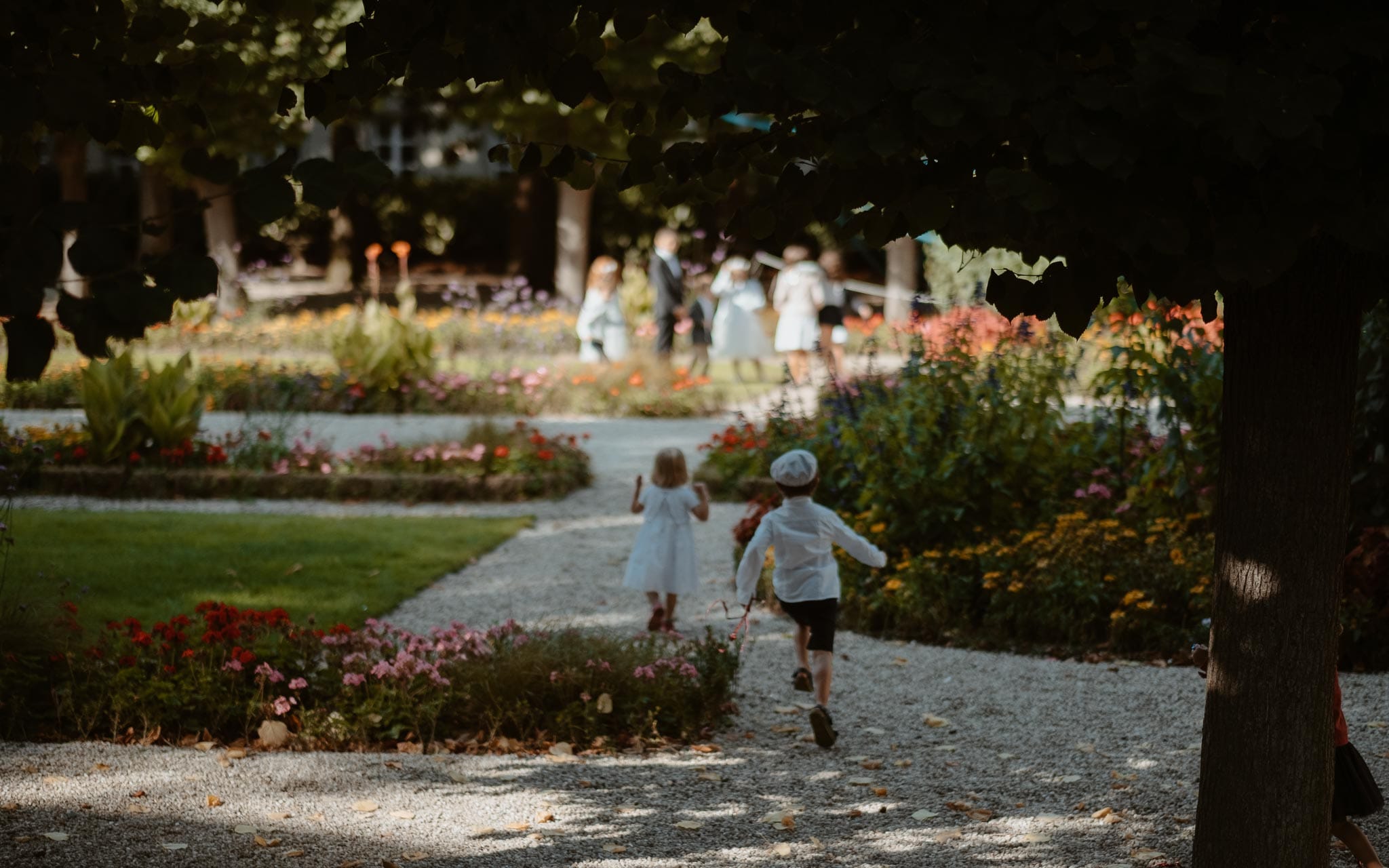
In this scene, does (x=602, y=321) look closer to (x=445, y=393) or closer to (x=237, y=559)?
(x=445, y=393)

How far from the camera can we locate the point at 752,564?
5.50m

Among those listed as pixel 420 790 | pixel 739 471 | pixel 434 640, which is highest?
pixel 739 471

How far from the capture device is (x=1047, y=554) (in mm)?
6891

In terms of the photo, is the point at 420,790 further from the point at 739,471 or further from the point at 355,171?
the point at 739,471

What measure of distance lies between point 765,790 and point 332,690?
174cm

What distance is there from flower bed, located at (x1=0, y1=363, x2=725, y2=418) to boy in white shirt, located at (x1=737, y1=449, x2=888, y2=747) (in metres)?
8.72

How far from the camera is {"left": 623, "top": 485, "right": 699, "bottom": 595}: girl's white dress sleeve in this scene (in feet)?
22.4

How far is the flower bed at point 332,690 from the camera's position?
5.10 metres

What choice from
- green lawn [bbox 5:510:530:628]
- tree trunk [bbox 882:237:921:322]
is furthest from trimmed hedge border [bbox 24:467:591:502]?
tree trunk [bbox 882:237:921:322]

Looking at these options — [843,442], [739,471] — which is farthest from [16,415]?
[843,442]

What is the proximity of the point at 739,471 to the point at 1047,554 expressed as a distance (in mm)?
4137

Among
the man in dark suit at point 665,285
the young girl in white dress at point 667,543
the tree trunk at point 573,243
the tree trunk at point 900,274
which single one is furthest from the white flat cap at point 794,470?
the tree trunk at point 573,243

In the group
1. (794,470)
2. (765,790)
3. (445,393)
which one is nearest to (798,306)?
(445,393)

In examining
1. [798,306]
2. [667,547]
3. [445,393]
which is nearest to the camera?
[667,547]
